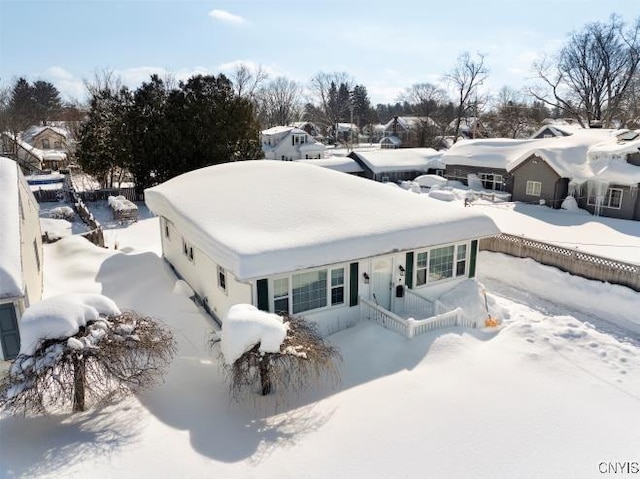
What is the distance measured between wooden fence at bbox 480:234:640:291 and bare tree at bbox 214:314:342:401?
10837mm

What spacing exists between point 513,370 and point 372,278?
404cm

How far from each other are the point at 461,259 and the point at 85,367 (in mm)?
10161

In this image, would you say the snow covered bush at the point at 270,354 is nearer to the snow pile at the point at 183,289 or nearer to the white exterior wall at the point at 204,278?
the white exterior wall at the point at 204,278

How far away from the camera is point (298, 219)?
11242 mm

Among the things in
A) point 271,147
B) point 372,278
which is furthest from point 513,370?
point 271,147

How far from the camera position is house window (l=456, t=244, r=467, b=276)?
12922 mm

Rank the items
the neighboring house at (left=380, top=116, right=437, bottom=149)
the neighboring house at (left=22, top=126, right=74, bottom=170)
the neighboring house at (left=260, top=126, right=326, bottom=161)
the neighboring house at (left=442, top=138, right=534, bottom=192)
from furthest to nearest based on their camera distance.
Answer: the neighboring house at (left=380, top=116, right=437, bottom=149)
the neighboring house at (left=22, top=126, right=74, bottom=170)
the neighboring house at (left=260, top=126, right=326, bottom=161)
the neighboring house at (left=442, top=138, right=534, bottom=192)

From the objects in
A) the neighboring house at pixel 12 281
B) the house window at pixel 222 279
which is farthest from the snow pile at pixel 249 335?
the neighboring house at pixel 12 281

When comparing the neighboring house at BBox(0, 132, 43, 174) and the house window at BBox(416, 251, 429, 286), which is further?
the neighboring house at BBox(0, 132, 43, 174)

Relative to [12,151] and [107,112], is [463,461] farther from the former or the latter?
[12,151]

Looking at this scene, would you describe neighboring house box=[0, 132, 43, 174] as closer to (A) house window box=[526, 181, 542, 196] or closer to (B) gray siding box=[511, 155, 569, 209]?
(B) gray siding box=[511, 155, 569, 209]

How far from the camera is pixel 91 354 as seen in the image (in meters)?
6.99

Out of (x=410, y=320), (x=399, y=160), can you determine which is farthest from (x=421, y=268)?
(x=399, y=160)

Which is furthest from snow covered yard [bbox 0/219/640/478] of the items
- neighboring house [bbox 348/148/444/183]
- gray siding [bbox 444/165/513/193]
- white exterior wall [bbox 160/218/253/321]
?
neighboring house [bbox 348/148/444/183]
